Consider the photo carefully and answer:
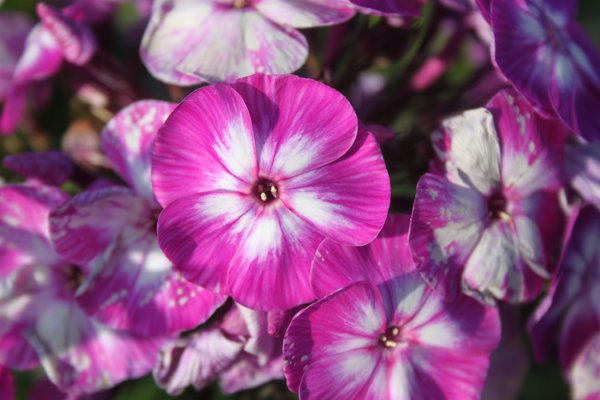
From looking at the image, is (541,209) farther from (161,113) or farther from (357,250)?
(161,113)

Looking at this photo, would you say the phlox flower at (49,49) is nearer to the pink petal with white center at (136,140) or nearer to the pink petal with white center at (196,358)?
the pink petal with white center at (136,140)

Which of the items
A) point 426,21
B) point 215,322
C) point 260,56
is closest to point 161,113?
point 260,56

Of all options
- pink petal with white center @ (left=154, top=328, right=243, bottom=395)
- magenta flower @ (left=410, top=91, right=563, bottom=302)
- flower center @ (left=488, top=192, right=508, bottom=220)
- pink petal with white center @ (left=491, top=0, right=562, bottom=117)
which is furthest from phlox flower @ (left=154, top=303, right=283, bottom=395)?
pink petal with white center @ (left=491, top=0, right=562, bottom=117)

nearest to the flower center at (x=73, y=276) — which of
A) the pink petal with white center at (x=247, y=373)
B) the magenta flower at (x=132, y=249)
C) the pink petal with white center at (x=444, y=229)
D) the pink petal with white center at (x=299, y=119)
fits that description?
the magenta flower at (x=132, y=249)

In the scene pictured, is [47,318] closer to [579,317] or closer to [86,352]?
[86,352]

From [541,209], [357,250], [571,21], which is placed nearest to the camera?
[357,250]

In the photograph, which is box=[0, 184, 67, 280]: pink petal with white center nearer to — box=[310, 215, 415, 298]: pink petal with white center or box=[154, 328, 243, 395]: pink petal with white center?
box=[154, 328, 243, 395]: pink petal with white center
